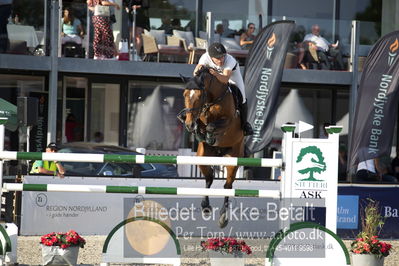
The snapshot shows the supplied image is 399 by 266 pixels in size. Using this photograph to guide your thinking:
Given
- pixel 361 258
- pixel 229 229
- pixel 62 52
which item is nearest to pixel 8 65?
pixel 62 52

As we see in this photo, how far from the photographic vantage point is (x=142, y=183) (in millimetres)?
13547

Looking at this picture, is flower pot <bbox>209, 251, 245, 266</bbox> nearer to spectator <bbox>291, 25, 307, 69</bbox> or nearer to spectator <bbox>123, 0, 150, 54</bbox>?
spectator <bbox>123, 0, 150, 54</bbox>

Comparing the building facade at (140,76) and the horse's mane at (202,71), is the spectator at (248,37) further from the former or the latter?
the horse's mane at (202,71)

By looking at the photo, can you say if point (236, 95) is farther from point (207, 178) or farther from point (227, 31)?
point (227, 31)

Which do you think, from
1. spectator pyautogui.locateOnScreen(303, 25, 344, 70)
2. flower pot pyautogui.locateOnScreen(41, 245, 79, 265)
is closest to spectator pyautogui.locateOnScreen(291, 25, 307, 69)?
spectator pyautogui.locateOnScreen(303, 25, 344, 70)

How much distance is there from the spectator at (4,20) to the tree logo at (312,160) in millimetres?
10585

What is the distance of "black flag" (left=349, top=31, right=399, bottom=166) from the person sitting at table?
227 inches

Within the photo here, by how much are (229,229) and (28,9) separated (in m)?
7.49

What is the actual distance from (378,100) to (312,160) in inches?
373

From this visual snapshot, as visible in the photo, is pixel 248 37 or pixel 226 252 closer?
pixel 226 252

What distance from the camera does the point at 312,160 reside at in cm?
854

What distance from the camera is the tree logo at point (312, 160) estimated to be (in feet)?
28.0

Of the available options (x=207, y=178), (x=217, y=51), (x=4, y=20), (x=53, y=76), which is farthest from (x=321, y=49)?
(x=217, y=51)

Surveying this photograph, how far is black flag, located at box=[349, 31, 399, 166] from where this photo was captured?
17.5 meters
